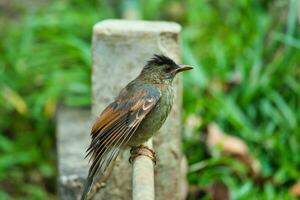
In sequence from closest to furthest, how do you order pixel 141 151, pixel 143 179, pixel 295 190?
1. pixel 143 179
2. pixel 141 151
3. pixel 295 190

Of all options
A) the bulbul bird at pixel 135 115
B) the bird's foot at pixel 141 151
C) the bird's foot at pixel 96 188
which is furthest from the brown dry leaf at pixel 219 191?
the bulbul bird at pixel 135 115

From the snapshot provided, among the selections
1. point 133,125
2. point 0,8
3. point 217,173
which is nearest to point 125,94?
point 133,125

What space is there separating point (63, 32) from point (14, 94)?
757 millimetres

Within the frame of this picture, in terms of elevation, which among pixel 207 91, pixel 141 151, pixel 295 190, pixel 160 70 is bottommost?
pixel 295 190

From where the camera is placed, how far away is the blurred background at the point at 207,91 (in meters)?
6.12

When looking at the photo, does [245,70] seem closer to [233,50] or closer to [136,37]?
[233,50]

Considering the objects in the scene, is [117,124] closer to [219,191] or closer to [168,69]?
[168,69]

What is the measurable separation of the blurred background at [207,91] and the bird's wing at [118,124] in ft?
5.18

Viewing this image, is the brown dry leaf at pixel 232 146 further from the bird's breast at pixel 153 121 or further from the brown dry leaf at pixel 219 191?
the bird's breast at pixel 153 121

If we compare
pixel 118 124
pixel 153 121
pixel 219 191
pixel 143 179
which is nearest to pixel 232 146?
pixel 219 191

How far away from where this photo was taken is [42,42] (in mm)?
7707

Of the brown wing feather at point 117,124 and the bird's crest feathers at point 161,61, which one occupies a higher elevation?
the bird's crest feathers at point 161,61

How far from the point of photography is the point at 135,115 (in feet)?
13.8

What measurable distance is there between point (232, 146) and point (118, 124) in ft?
7.00
